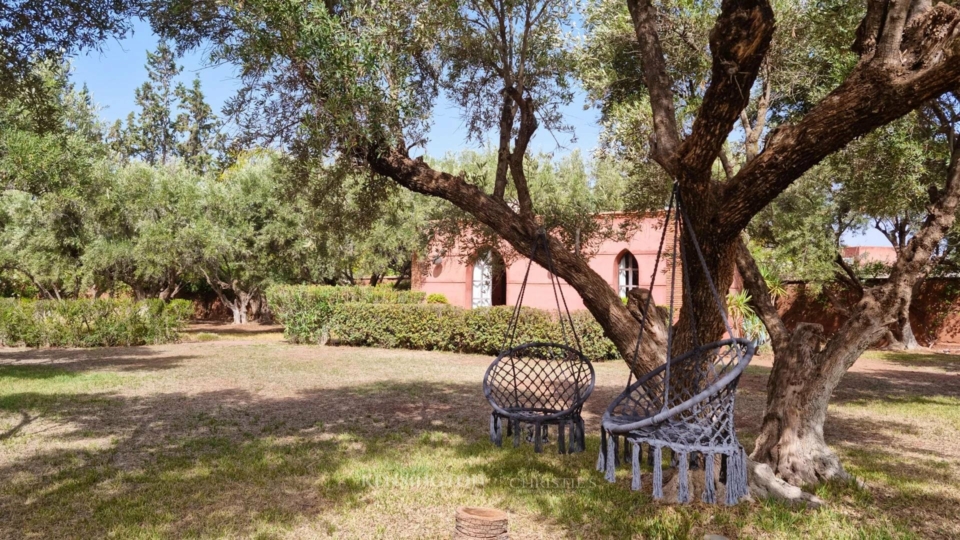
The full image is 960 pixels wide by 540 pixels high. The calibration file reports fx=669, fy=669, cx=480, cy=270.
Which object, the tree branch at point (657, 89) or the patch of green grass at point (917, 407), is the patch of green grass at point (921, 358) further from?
the tree branch at point (657, 89)

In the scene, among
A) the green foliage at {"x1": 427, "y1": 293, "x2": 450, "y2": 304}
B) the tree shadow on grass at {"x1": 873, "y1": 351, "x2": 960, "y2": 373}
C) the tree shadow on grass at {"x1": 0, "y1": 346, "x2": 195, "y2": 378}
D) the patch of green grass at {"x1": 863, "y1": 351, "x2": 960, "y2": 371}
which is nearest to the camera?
the tree shadow on grass at {"x1": 0, "y1": 346, "x2": 195, "y2": 378}

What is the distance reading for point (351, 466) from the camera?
5.80 m

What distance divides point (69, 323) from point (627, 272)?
49.1ft

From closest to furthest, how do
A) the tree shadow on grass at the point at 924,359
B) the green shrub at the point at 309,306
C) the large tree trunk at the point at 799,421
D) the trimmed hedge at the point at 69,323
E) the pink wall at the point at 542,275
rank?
the large tree trunk at the point at 799,421
the tree shadow on grass at the point at 924,359
the trimmed hedge at the point at 69,323
the green shrub at the point at 309,306
the pink wall at the point at 542,275

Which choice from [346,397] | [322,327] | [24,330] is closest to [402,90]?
[346,397]

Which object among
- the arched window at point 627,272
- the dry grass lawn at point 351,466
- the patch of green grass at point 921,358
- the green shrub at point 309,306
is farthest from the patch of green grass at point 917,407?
the green shrub at point 309,306

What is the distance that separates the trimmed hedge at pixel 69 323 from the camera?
15797mm

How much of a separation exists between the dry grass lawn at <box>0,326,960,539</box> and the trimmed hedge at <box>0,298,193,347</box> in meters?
5.16

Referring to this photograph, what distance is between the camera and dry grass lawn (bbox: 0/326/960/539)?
4410 mm

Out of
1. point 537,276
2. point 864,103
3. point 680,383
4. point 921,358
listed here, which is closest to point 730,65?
point 864,103

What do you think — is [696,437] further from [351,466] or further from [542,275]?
[542,275]

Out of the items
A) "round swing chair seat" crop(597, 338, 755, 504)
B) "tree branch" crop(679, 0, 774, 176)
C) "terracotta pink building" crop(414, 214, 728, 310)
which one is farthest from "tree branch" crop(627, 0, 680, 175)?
"terracotta pink building" crop(414, 214, 728, 310)

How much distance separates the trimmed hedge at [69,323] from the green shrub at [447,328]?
4579 millimetres

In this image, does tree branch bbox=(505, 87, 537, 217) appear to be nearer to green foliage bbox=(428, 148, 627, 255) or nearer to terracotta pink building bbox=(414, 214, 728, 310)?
green foliage bbox=(428, 148, 627, 255)
